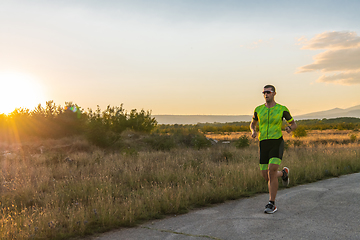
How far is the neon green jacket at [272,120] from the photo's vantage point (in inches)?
215

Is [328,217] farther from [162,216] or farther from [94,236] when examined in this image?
[94,236]

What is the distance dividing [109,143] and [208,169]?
13.1m

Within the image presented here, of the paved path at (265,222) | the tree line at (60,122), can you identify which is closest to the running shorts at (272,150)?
the paved path at (265,222)

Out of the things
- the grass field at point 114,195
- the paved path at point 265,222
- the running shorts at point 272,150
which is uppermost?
the running shorts at point 272,150

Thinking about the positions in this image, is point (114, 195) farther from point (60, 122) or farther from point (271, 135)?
point (60, 122)

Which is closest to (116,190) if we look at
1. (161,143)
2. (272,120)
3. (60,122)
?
(272,120)

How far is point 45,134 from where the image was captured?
28.0m

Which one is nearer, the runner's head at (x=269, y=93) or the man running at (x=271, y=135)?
the man running at (x=271, y=135)

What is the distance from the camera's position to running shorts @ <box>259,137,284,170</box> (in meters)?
5.43

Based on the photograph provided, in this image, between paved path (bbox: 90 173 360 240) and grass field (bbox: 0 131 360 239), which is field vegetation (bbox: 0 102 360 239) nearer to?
grass field (bbox: 0 131 360 239)

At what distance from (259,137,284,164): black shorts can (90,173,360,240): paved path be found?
1.10m

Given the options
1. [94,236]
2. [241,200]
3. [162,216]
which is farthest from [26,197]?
[241,200]

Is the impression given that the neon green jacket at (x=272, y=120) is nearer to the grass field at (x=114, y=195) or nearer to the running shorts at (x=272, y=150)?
the running shorts at (x=272, y=150)

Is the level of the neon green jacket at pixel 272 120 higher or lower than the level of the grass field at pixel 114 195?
higher
